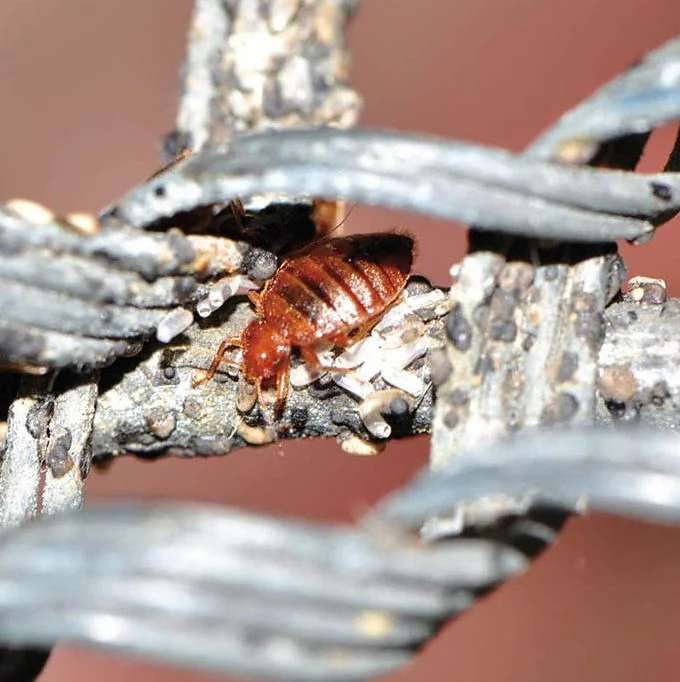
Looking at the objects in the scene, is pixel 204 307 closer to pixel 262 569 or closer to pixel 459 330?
pixel 459 330

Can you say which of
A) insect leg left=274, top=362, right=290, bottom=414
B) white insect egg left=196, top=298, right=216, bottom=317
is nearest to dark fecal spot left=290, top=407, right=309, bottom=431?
insect leg left=274, top=362, right=290, bottom=414

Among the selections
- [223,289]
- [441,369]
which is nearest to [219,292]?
[223,289]

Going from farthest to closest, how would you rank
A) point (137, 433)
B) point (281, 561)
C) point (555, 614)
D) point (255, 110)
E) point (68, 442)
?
point (555, 614)
point (255, 110)
point (137, 433)
point (68, 442)
point (281, 561)

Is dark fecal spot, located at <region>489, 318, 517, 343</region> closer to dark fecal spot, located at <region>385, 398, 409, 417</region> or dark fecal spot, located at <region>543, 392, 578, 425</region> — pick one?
dark fecal spot, located at <region>543, 392, 578, 425</region>

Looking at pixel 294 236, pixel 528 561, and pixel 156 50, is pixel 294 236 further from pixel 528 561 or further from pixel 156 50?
pixel 156 50

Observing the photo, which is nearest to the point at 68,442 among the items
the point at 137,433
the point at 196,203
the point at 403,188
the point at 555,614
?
the point at 137,433

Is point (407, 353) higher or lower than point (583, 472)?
higher

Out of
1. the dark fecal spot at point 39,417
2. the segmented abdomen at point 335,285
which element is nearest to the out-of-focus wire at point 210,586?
the dark fecal spot at point 39,417
